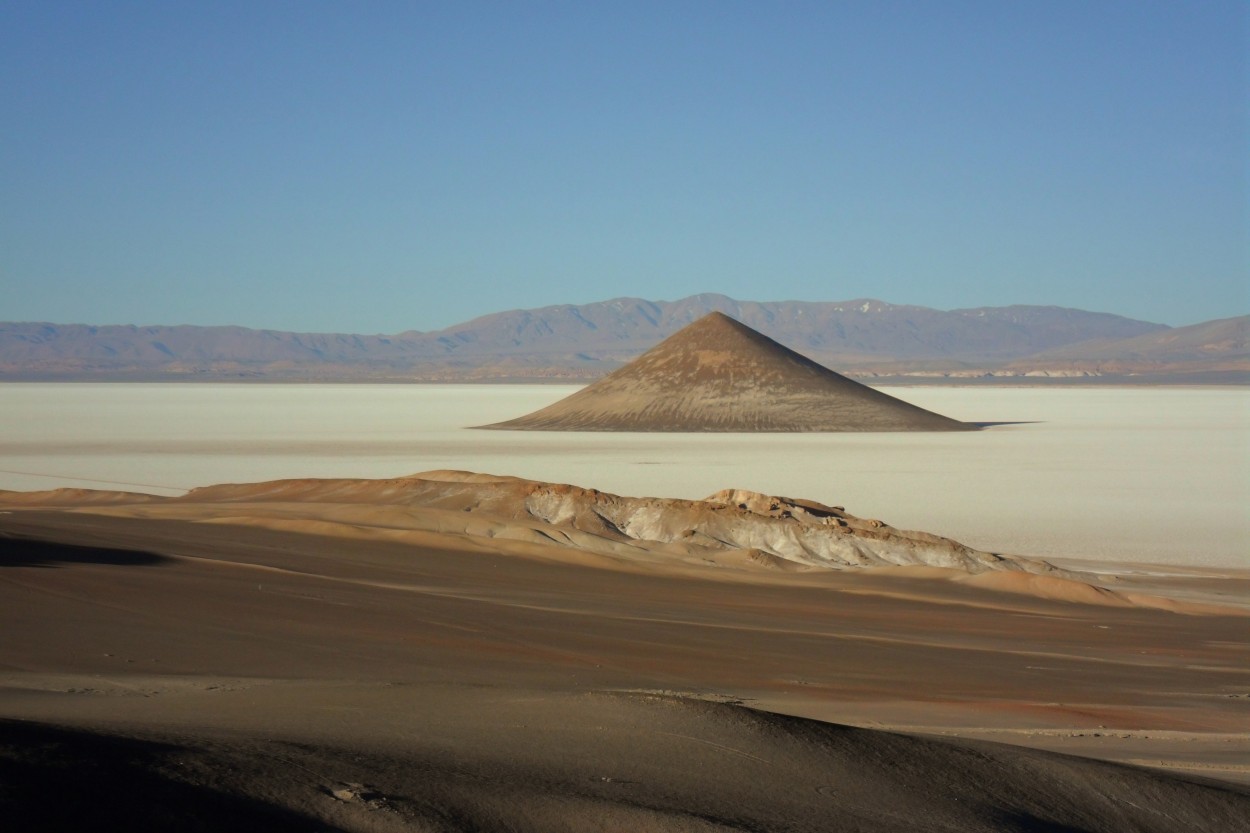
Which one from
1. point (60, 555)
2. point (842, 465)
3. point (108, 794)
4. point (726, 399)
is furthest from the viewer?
point (726, 399)

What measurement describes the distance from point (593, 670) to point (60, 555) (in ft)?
20.3

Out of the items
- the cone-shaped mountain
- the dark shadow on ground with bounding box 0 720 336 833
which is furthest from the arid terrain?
the cone-shaped mountain

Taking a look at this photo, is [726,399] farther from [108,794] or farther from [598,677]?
[108,794]

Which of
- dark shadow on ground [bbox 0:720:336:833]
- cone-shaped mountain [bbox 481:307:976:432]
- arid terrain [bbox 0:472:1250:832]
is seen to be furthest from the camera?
cone-shaped mountain [bbox 481:307:976:432]

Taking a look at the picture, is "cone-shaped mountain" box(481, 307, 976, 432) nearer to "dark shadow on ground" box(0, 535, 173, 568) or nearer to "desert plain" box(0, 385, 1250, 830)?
"desert plain" box(0, 385, 1250, 830)

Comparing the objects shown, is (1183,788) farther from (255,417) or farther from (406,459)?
(255,417)

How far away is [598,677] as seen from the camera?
28.6 ft

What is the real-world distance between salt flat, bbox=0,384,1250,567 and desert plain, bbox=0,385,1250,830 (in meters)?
0.34

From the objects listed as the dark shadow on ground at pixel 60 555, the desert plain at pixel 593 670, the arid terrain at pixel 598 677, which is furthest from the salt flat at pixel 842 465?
the dark shadow on ground at pixel 60 555

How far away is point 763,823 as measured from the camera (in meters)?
5.07

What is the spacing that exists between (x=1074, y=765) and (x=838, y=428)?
45579 millimetres

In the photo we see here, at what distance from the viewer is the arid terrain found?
5059 mm

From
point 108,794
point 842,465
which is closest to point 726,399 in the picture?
point 842,465

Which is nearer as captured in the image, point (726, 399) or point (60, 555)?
point (60, 555)
